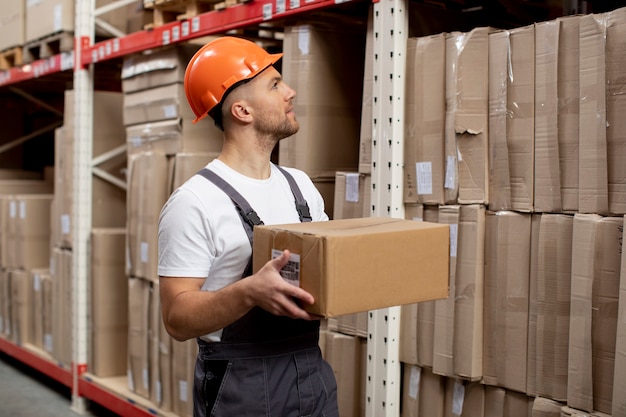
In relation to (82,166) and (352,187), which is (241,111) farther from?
(82,166)

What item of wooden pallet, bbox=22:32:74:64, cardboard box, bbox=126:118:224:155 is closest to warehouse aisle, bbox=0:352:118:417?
cardboard box, bbox=126:118:224:155

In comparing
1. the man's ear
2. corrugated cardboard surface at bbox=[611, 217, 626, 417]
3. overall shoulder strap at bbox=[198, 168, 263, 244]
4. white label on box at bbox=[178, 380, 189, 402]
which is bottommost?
white label on box at bbox=[178, 380, 189, 402]

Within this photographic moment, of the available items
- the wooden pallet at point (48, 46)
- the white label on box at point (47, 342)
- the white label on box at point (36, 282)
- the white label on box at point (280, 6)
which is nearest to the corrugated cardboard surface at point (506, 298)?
the white label on box at point (280, 6)

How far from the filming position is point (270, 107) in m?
2.39

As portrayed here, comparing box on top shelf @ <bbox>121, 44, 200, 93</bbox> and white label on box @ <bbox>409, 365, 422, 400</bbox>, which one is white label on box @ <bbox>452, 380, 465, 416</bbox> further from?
box on top shelf @ <bbox>121, 44, 200, 93</bbox>

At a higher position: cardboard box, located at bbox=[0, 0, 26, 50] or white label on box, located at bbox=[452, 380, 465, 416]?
cardboard box, located at bbox=[0, 0, 26, 50]

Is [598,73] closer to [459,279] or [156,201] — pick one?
[459,279]

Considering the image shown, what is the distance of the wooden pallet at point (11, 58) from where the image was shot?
611 centimetres

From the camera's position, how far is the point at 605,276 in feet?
8.68

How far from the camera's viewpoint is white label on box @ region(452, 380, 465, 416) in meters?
3.17

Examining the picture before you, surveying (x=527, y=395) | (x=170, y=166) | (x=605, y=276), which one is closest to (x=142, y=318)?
(x=170, y=166)

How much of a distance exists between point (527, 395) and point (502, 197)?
0.74m

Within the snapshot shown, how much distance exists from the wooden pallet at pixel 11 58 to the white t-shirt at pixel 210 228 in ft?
14.3

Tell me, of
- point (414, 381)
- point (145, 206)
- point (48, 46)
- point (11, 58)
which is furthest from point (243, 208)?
point (11, 58)
